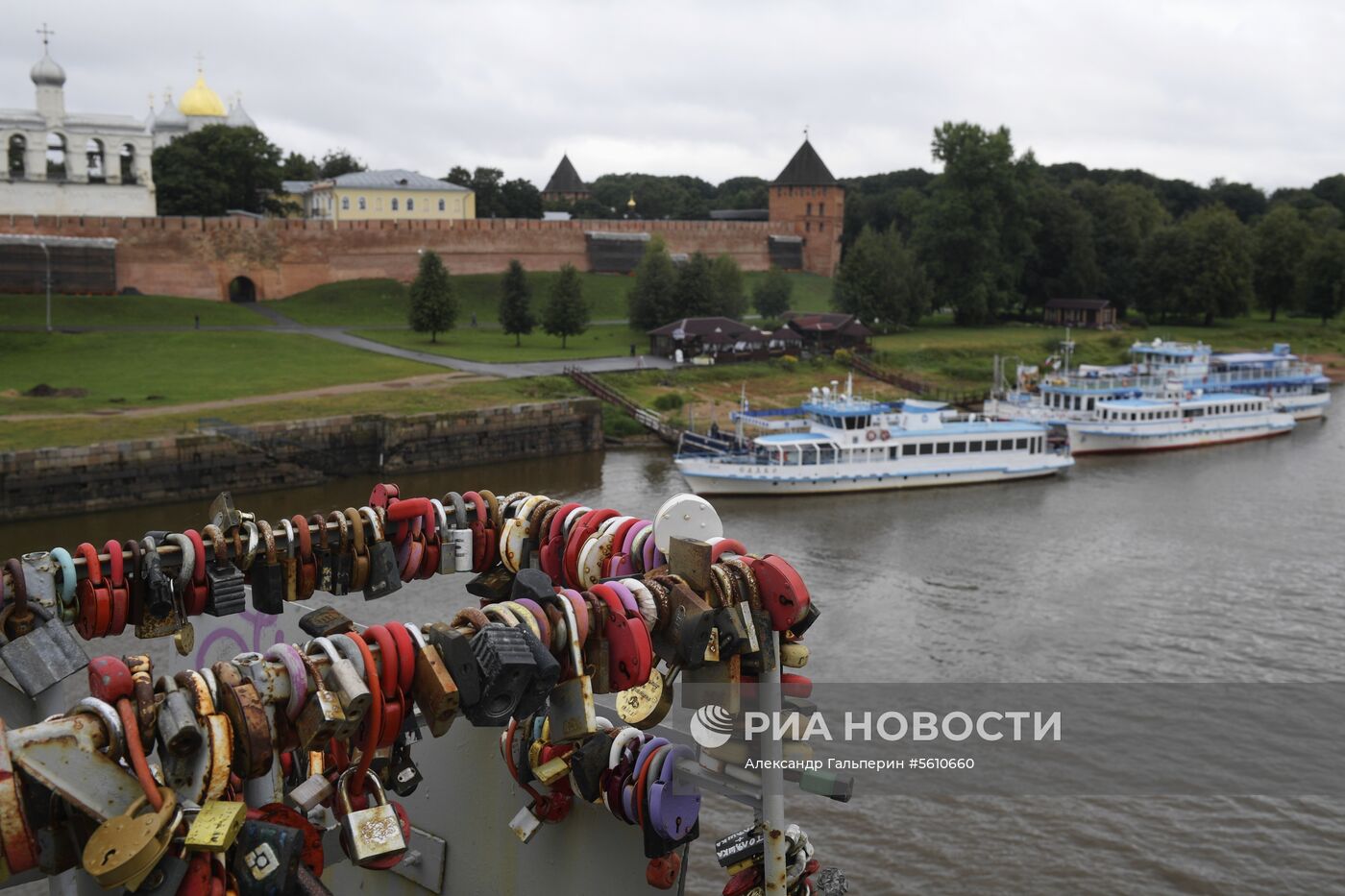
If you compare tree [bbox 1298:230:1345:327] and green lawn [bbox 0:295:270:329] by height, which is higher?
tree [bbox 1298:230:1345:327]

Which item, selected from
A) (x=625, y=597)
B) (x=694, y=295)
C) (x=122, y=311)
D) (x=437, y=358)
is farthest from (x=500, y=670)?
(x=694, y=295)

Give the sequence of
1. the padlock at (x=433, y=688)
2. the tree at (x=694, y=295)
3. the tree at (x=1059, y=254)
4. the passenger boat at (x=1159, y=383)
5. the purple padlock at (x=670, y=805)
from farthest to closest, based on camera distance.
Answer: the tree at (x=1059, y=254), the tree at (x=694, y=295), the passenger boat at (x=1159, y=383), the purple padlock at (x=670, y=805), the padlock at (x=433, y=688)

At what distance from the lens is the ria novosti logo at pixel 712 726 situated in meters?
5.48

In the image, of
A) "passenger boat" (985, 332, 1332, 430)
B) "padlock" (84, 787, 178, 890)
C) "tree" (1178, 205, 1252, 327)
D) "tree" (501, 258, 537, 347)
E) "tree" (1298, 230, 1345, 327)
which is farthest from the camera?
"tree" (1298, 230, 1345, 327)

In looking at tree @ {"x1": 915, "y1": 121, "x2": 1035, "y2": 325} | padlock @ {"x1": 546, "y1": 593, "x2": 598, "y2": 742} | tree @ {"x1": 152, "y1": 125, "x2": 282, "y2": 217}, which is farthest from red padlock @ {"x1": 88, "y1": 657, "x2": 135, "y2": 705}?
tree @ {"x1": 152, "y1": 125, "x2": 282, "y2": 217}

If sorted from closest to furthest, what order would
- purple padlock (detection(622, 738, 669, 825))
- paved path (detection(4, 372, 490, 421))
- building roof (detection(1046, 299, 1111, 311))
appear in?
purple padlock (detection(622, 738, 669, 825)), paved path (detection(4, 372, 490, 421)), building roof (detection(1046, 299, 1111, 311))

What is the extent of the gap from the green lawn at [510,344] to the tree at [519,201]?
24812mm

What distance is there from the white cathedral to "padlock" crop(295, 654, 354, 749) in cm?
5556

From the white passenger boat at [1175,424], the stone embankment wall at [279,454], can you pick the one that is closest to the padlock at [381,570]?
the stone embankment wall at [279,454]

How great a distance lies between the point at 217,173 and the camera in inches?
2405

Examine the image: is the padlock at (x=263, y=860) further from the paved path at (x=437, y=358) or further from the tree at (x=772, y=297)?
the tree at (x=772, y=297)

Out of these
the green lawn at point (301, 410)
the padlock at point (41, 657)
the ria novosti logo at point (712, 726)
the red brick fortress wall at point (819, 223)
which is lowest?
the green lawn at point (301, 410)

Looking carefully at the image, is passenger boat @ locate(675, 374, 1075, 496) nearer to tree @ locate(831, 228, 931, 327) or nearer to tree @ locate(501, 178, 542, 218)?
tree @ locate(831, 228, 931, 327)

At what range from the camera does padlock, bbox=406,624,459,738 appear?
13.7ft
